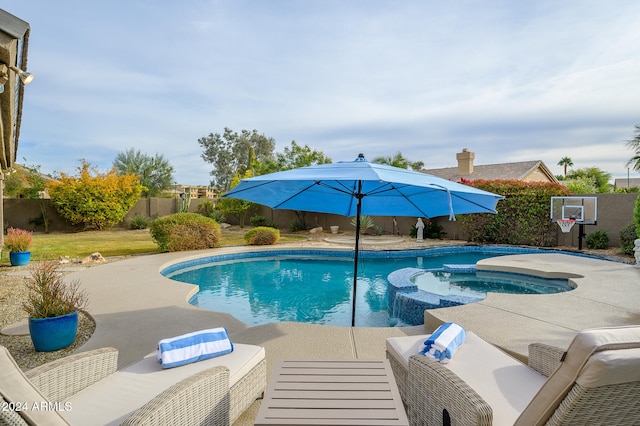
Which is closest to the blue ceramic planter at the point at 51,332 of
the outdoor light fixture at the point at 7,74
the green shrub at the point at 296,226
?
the outdoor light fixture at the point at 7,74

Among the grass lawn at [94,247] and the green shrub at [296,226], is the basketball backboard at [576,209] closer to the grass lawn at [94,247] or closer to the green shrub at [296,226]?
the green shrub at [296,226]

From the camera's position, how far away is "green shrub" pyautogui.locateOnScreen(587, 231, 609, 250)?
496 inches

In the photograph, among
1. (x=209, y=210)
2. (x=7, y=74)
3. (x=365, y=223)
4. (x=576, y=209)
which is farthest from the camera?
(x=209, y=210)

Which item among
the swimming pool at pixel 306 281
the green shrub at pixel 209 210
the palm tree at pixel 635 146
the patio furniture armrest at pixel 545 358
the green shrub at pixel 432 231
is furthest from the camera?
the green shrub at pixel 209 210

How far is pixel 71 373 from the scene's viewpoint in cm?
221

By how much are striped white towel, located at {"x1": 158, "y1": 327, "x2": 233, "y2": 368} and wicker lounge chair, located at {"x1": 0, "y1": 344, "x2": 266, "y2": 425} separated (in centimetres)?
5

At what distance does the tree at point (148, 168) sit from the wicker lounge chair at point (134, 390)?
81.4ft

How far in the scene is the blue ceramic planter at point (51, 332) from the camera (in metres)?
3.97

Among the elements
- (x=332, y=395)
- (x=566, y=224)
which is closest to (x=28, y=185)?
(x=332, y=395)

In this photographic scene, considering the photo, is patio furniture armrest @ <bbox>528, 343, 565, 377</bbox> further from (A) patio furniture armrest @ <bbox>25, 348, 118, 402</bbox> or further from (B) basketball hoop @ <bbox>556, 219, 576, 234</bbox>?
(B) basketball hoop @ <bbox>556, 219, 576, 234</bbox>

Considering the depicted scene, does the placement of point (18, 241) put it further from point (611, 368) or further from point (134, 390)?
point (611, 368)

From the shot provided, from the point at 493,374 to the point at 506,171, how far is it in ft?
85.4

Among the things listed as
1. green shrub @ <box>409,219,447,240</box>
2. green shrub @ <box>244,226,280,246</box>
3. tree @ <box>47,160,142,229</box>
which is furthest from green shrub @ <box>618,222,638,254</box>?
tree @ <box>47,160,142,229</box>

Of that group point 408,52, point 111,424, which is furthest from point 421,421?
point 408,52
